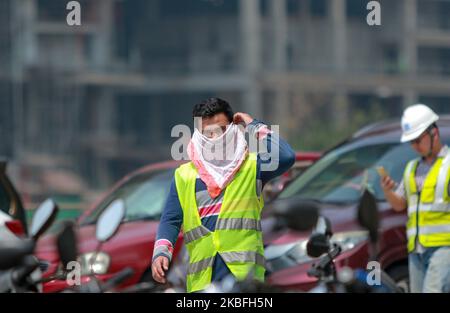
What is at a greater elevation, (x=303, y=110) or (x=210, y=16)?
(x=210, y=16)

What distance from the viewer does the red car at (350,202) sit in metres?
9.34

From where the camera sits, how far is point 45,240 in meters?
11.8

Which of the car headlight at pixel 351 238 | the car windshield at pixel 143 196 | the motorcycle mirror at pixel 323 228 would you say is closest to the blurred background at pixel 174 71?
the car windshield at pixel 143 196

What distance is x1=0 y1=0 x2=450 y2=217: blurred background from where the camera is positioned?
52.8 m

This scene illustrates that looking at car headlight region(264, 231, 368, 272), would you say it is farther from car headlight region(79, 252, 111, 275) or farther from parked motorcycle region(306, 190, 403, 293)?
parked motorcycle region(306, 190, 403, 293)

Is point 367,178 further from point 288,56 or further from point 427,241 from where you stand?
point 288,56

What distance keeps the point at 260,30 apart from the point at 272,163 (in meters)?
50.9

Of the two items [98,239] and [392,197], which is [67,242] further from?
[392,197]

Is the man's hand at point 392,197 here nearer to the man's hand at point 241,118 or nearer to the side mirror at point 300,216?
the man's hand at point 241,118

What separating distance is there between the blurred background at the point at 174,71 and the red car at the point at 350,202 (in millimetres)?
37974

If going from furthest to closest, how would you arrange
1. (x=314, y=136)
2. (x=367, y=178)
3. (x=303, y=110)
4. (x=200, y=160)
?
(x=303, y=110) < (x=314, y=136) < (x=367, y=178) < (x=200, y=160)

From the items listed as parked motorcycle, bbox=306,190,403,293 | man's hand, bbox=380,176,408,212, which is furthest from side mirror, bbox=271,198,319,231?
man's hand, bbox=380,176,408,212
